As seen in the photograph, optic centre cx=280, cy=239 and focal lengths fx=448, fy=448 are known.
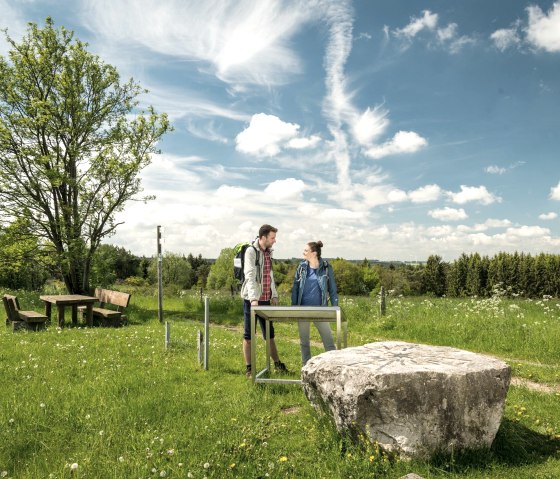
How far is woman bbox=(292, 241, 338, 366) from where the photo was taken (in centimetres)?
700

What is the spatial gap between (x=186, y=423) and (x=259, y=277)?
2.52 meters

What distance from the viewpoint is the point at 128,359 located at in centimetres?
829

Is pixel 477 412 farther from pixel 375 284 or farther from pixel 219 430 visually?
pixel 375 284

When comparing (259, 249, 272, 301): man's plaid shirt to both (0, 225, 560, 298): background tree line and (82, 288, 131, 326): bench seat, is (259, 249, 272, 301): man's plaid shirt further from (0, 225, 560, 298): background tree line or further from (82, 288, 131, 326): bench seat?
(0, 225, 560, 298): background tree line

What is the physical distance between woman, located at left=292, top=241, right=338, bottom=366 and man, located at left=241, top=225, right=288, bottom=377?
0.44 metres

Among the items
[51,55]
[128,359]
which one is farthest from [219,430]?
[51,55]

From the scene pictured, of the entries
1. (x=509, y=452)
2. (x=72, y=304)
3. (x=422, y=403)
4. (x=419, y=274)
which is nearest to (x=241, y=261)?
(x=422, y=403)

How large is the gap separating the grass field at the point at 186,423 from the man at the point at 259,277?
992 mm

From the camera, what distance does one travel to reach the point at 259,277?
7020mm

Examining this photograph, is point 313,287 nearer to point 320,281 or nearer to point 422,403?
point 320,281

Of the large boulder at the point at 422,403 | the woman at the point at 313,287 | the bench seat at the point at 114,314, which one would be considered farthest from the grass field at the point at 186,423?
the bench seat at the point at 114,314

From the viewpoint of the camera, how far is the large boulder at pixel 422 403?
4227 mm

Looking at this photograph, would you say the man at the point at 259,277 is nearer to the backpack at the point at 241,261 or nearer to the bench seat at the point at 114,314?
the backpack at the point at 241,261

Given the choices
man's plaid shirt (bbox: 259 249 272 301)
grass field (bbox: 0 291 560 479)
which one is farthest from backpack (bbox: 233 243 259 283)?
grass field (bbox: 0 291 560 479)
